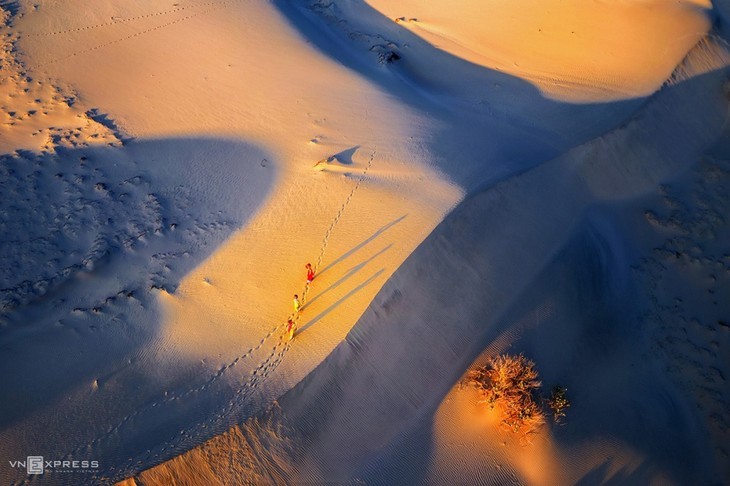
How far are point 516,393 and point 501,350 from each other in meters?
0.82

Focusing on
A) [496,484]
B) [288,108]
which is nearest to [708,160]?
[496,484]

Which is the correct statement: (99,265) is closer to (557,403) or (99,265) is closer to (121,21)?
(557,403)

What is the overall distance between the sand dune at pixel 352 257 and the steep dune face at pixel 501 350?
40 millimetres

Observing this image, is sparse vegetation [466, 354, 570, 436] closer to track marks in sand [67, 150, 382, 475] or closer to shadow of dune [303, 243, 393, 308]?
shadow of dune [303, 243, 393, 308]

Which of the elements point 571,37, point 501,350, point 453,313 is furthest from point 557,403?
point 571,37

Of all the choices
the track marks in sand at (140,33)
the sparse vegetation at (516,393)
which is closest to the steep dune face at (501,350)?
the sparse vegetation at (516,393)

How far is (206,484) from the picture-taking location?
6.27 m

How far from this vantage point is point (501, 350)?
7715mm

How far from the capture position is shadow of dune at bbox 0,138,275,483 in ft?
22.0

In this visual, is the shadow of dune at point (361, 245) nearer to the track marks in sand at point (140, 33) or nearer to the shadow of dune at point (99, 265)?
the shadow of dune at point (99, 265)

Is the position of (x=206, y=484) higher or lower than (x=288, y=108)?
lower

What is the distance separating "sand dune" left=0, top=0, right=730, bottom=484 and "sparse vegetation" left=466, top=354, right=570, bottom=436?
29cm

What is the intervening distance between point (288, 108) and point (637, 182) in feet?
27.0

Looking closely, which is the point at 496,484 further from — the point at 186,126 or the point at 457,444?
the point at 186,126
